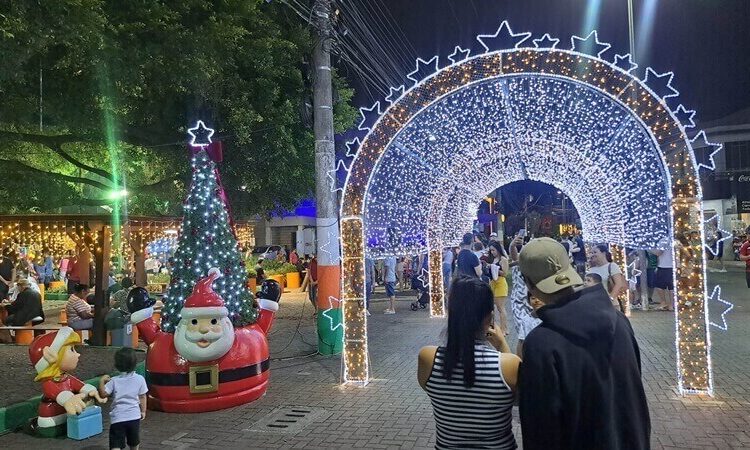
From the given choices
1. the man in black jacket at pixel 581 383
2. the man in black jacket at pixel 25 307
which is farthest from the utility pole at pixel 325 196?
the man in black jacket at pixel 581 383

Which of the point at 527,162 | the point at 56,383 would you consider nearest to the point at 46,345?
the point at 56,383

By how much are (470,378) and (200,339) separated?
14.7 feet

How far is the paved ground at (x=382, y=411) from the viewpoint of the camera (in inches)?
216

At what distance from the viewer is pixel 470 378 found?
2.34 meters

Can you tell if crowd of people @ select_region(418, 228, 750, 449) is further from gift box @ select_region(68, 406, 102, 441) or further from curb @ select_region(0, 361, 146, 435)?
curb @ select_region(0, 361, 146, 435)

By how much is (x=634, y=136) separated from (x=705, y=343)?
3930mm

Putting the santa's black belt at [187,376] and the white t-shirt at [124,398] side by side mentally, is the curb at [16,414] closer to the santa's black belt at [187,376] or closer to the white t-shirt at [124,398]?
the santa's black belt at [187,376]

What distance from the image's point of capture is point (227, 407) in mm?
6730

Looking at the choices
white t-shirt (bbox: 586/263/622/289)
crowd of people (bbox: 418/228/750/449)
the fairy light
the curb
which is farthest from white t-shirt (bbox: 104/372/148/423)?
white t-shirt (bbox: 586/263/622/289)

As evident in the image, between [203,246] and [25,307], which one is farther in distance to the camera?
[25,307]

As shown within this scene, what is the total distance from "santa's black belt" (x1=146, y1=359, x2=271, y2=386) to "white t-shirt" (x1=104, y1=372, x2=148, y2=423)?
1708 millimetres

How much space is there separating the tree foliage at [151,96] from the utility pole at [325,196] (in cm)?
101

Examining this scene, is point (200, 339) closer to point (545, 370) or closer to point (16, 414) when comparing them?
point (16, 414)

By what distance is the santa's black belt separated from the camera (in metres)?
6.53
